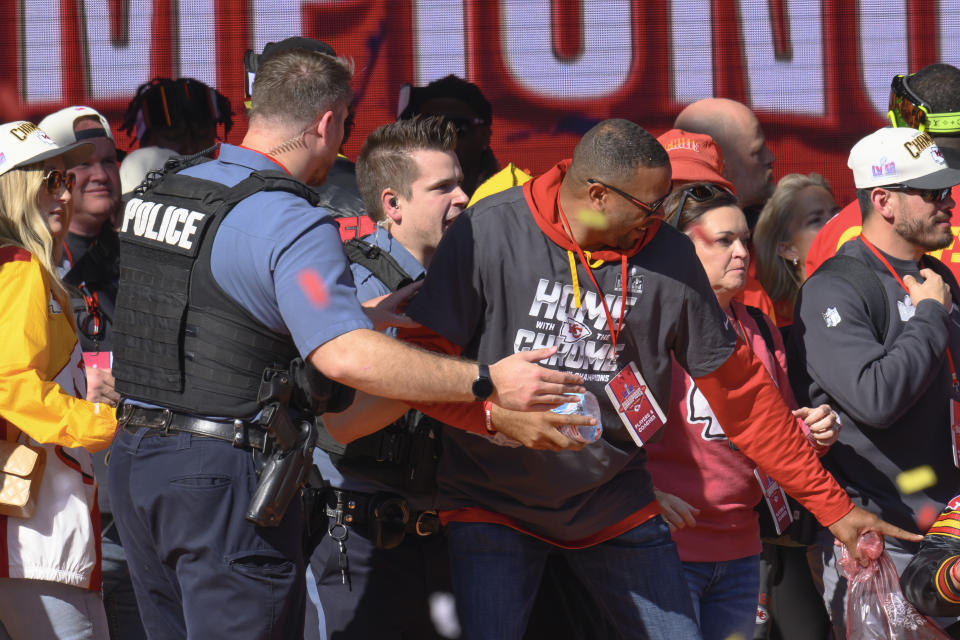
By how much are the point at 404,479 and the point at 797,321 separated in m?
1.38

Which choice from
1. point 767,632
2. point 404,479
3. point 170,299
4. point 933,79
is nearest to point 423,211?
point 404,479

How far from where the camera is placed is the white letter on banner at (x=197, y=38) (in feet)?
22.1

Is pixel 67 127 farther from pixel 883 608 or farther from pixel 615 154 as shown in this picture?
pixel 883 608

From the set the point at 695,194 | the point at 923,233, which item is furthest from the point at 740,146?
the point at 695,194

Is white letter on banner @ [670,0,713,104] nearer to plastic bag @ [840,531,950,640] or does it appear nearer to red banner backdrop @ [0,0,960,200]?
red banner backdrop @ [0,0,960,200]

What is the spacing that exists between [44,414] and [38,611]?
0.56m

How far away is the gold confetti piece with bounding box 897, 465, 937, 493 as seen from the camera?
394 centimetres

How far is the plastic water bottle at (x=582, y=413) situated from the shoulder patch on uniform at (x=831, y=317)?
47.0 inches

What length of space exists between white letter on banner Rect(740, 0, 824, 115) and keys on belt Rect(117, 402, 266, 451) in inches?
182

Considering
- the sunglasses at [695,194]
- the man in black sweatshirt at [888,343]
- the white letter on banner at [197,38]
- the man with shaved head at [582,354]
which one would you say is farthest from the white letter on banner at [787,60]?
the man with shaved head at [582,354]

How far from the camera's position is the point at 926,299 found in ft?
12.8

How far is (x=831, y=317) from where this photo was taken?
3900 millimetres

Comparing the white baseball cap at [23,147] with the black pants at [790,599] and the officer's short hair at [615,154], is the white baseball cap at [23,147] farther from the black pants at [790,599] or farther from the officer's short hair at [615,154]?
the black pants at [790,599]

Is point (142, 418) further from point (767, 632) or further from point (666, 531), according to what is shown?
point (767, 632)
